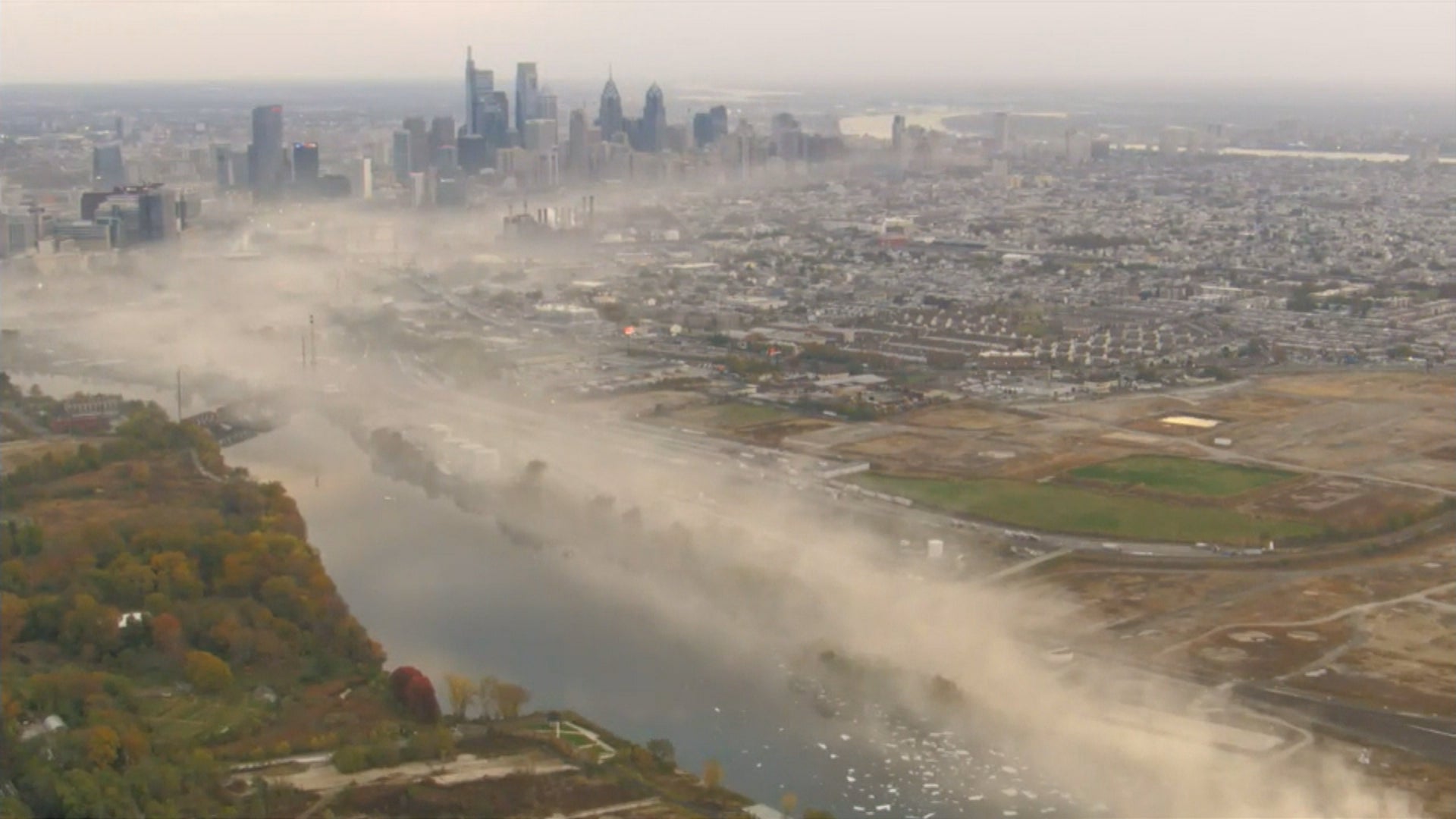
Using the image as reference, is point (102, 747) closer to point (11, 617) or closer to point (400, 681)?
point (400, 681)

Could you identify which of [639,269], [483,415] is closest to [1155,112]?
[639,269]

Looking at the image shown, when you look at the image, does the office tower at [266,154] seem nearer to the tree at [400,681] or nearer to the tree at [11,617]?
the tree at [11,617]

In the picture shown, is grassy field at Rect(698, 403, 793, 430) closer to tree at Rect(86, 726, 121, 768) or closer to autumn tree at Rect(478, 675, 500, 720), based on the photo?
autumn tree at Rect(478, 675, 500, 720)

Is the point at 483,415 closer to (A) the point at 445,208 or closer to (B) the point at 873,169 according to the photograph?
(A) the point at 445,208

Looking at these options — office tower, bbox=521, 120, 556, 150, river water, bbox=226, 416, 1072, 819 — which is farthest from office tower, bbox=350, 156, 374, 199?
river water, bbox=226, 416, 1072, 819

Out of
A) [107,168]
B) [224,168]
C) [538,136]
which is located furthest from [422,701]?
[538,136]

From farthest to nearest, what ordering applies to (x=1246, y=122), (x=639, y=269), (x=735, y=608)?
(x=1246, y=122) < (x=639, y=269) < (x=735, y=608)

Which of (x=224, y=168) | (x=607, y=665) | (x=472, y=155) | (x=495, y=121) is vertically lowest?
(x=607, y=665)

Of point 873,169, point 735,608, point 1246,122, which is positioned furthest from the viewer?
point 1246,122
